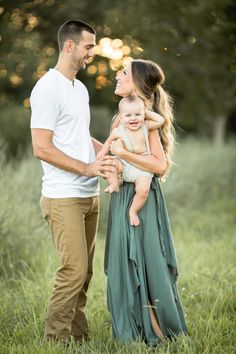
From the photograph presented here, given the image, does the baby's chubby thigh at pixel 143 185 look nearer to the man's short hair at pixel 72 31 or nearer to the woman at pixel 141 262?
the woman at pixel 141 262

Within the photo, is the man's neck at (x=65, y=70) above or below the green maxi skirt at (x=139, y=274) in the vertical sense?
above

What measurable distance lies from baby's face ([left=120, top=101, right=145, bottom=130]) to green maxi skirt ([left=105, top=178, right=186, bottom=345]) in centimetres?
41

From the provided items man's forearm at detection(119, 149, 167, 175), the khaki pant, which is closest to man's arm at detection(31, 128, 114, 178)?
man's forearm at detection(119, 149, 167, 175)

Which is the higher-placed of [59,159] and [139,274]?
[59,159]

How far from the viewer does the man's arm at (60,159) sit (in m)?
3.73

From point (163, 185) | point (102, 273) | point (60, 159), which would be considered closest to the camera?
point (60, 159)

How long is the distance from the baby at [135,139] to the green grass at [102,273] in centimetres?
95

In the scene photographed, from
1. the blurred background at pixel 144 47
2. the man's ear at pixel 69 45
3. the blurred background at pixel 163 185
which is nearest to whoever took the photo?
the man's ear at pixel 69 45

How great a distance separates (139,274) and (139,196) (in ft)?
1.72

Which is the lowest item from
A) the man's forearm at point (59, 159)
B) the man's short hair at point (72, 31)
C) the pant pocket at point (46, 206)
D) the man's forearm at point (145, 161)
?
the pant pocket at point (46, 206)

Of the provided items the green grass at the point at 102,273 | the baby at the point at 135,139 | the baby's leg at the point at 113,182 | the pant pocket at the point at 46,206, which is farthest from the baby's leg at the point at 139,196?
the green grass at the point at 102,273

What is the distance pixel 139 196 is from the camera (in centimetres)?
383

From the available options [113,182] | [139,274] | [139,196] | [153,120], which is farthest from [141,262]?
[153,120]

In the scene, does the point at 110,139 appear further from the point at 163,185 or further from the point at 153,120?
the point at 163,185
